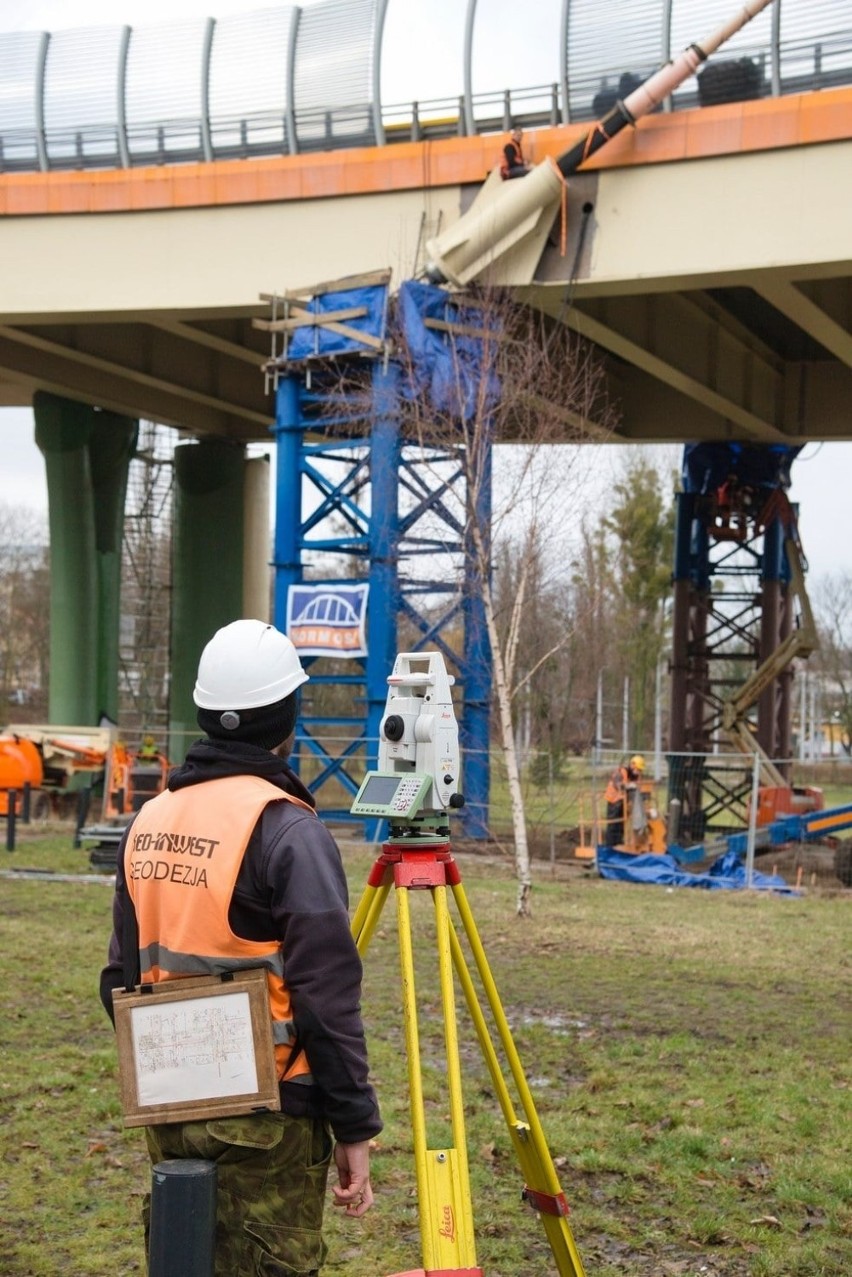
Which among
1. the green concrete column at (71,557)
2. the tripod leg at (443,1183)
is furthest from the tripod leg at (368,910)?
the green concrete column at (71,557)

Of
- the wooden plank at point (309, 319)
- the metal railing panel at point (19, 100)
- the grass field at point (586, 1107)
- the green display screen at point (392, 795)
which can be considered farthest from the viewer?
the metal railing panel at point (19, 100)

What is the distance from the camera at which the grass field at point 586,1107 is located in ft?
18.1

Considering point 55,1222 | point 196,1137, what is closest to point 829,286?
point 55,1222

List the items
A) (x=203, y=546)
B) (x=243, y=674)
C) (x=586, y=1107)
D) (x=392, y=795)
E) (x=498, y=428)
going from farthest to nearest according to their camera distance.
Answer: (x=203, y=546)
(x=498, y=428)
(x=586, y=1107)
(x=392, y=795)
(x=243, y=674)

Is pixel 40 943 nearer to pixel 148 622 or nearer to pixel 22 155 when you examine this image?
pixel 22 155

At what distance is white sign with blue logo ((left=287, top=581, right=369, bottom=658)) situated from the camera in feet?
74.4

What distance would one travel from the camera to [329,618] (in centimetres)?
2292

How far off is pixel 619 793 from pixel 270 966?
19.1 meters

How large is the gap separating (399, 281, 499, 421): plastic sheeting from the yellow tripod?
1233cm

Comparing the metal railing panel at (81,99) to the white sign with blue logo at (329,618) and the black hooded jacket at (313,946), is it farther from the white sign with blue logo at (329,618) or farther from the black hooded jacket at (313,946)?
the black hooded jacket at (313,946)

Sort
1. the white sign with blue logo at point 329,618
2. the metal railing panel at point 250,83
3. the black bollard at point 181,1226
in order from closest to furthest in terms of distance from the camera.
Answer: the black bollard at point 181,1226
the white sign with blue logo at point 329,618
the metal railing panel at point 250,83

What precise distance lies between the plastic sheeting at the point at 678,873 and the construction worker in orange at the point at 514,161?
977cm

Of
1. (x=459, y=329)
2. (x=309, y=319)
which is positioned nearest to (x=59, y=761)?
(x=309, y=319)

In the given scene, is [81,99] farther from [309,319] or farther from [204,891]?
[204,891]
